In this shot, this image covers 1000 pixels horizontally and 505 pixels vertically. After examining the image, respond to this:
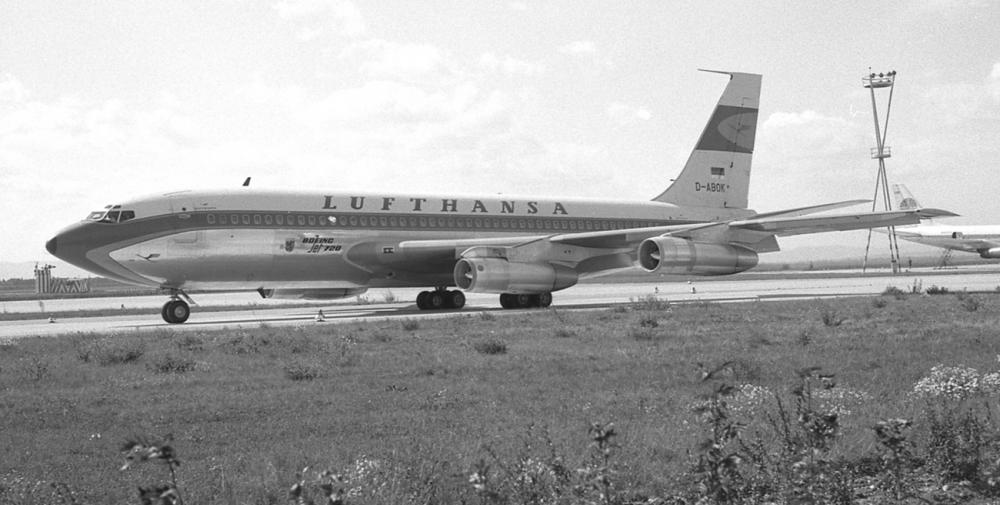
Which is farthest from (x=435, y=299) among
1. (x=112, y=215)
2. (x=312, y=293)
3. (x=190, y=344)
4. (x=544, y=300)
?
(x=190, y=344)

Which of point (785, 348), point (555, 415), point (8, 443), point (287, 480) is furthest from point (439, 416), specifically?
point (785, 348)

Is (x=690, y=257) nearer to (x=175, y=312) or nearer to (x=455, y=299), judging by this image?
(x=455, y=299)

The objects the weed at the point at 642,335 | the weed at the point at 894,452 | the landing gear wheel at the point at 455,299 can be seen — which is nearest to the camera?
the weed at the point at 894,452

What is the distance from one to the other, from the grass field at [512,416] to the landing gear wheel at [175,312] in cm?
638

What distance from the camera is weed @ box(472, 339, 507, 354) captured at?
46.9 feet

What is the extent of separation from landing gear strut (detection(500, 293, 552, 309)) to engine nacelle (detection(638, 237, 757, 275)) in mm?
3198

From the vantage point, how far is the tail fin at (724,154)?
3406 cm

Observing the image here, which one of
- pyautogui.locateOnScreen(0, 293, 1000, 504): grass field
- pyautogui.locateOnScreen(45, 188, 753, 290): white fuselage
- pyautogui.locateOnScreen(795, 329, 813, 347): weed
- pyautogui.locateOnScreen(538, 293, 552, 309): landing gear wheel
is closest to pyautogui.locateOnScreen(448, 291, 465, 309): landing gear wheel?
pyautogui.locateOnScreen(45, 188, 753, 290): white fuselage

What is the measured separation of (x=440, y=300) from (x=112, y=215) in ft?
33.8

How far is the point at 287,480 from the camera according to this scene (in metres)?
6.38

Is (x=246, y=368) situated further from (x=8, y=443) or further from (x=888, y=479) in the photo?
(x=888, y=479)

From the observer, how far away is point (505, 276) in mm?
26234

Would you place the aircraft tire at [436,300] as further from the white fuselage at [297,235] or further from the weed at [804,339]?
the weed at [804,339]

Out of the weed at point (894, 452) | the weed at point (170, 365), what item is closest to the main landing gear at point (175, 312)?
the weed at point (170, 365)
